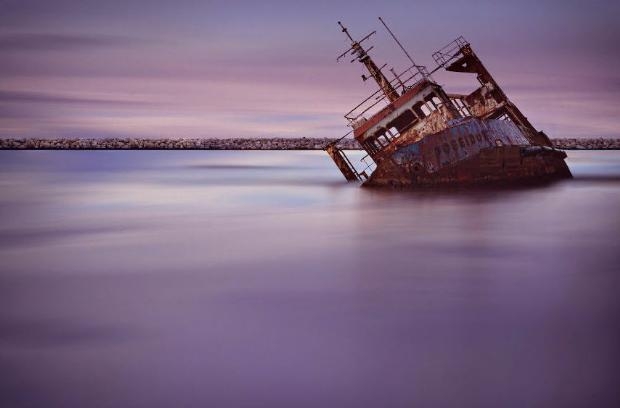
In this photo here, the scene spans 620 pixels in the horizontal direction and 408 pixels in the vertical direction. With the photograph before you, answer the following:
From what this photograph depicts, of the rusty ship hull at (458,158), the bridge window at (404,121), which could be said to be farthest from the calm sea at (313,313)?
the bridge window at (404,121)

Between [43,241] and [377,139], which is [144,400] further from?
[377,139]

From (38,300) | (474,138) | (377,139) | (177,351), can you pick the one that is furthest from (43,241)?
(474,138)

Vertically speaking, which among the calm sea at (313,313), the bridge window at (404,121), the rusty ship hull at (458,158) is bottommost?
the calm sea at (313,313)

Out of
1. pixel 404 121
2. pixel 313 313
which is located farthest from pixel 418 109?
pixel 313 313

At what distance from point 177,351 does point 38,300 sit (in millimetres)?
2385

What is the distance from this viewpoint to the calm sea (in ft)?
13.5

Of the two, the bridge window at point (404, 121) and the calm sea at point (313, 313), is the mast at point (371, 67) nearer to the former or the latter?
the bridge window at point (404, 121)

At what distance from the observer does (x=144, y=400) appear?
12.9ft

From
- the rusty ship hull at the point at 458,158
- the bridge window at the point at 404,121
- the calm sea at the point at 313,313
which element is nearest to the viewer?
the calm sea at the point at 313,313

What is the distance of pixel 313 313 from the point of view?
5.97 meters

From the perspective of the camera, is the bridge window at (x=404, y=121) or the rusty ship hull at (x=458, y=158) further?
the bridge window at (x=404, y=121)

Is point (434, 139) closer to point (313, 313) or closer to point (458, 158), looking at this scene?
point (458, 158)

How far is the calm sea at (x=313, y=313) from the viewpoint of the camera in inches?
162

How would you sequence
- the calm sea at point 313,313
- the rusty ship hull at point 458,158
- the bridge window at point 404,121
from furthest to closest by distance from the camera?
the bridge window at point 404,121, the rusty ship hull at point 458,158, the calm sea at point 313,313
